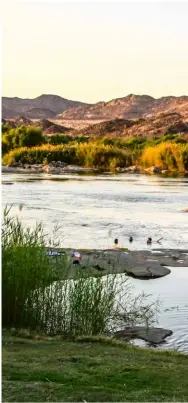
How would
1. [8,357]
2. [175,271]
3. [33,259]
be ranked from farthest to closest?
[175,271] → [33,259] → [8,357]

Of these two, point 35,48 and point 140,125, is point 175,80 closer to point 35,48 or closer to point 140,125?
Answer: point 35,48

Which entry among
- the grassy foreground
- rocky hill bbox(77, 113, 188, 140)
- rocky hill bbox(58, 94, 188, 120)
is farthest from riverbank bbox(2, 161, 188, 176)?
the grassy foreground

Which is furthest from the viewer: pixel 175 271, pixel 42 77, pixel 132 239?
pixel 132 239

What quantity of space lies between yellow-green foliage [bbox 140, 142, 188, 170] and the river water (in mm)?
6926

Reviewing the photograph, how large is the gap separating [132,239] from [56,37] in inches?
338

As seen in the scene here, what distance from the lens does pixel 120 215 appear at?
1562 centimetres

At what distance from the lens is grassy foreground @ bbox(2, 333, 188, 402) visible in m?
3.71

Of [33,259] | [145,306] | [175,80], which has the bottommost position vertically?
[145,306]

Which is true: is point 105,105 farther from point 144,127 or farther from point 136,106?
point 144,127

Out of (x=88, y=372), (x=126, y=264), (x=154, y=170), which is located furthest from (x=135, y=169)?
(x=88, y=372)

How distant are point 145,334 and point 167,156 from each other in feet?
87.2

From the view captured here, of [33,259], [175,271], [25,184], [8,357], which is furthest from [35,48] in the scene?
[25,184]

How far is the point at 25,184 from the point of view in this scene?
22984 mm

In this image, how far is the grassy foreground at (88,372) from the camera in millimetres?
3713
